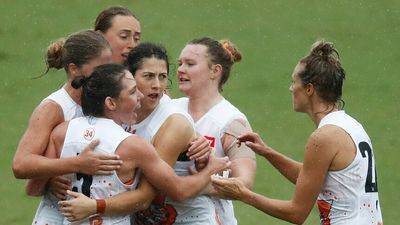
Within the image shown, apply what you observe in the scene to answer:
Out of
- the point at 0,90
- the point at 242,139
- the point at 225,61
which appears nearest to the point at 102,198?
the point at 242,139

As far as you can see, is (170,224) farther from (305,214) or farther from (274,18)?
(274,18)

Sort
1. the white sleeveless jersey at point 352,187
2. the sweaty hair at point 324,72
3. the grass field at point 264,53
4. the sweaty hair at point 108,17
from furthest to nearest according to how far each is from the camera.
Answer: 1. the grass field at point 264,53
2. the sweaty hair at point 108,17
3. the sweaty hair at point 324,72
4. the white sleeveless jersey at point 352,187

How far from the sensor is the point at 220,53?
7.23 metres

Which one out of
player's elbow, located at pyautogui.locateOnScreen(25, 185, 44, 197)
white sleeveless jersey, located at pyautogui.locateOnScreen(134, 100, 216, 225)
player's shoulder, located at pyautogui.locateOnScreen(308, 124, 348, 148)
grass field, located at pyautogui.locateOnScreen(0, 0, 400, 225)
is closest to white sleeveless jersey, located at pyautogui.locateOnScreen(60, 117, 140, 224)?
player's elbow, located at pyautogui.locateOnScreen(25, 185, 44, 197)

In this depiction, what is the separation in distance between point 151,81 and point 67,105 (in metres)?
0.53


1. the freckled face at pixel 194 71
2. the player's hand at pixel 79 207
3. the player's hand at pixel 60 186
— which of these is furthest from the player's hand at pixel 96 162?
the freckled face at pixel 194 71

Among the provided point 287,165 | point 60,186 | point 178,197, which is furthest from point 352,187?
point 60,186

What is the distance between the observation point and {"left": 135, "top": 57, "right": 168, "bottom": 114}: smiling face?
260 inches

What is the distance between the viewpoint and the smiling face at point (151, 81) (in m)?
6.61

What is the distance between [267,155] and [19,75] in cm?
775

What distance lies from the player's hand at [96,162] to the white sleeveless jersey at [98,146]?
40 mm

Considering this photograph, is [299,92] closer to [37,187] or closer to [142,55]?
[142,55]

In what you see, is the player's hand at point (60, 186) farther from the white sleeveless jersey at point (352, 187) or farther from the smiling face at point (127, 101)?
the white sleeveless jersey at point (352, 187)

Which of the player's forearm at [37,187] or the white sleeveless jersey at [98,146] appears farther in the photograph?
the player's forearm at [37,187]
